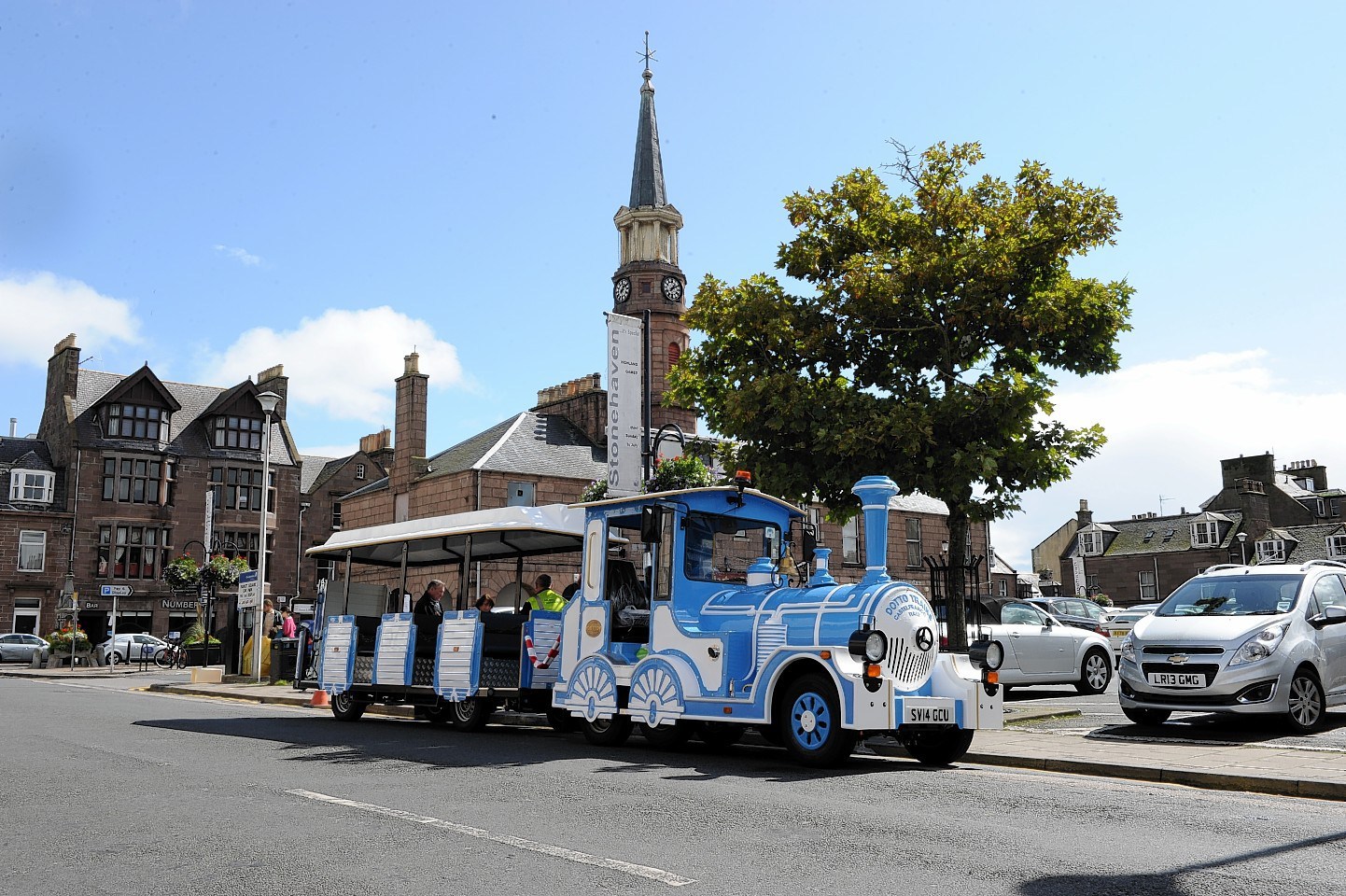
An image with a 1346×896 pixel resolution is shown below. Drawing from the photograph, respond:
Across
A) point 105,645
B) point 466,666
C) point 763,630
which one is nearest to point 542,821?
point 763,630

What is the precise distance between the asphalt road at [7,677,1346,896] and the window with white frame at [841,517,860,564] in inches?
1692

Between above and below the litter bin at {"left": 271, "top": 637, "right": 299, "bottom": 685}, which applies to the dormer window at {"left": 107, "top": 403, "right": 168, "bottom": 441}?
above

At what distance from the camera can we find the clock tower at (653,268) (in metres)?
56.8

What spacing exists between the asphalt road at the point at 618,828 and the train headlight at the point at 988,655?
94 cm

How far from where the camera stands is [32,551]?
1989 inches

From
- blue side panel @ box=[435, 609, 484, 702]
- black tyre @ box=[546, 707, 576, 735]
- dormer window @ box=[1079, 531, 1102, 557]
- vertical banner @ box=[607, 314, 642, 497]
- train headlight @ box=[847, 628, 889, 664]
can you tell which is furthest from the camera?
dormer window @ box=[1079, 531, 1102, 557]

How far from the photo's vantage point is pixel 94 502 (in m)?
52.3

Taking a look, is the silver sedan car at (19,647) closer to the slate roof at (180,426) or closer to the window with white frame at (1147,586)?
the slate roof at (180,426)

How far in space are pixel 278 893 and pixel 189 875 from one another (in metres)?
0.66

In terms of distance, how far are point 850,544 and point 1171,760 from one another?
145 ft

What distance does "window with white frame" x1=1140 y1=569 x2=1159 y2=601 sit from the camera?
69.4m

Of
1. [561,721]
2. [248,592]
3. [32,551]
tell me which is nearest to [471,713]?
[561,721]

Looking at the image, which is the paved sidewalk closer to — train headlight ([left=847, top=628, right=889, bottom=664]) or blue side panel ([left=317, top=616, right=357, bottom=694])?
train headlight ([left=847, top=628, right=889, bottom=664])

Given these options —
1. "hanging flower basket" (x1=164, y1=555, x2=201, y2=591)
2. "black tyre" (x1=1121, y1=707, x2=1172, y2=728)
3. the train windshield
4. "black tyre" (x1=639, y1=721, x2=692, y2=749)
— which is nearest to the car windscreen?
"black tyre" (x1=1121, y1=707, x2=1172, y2=728)
